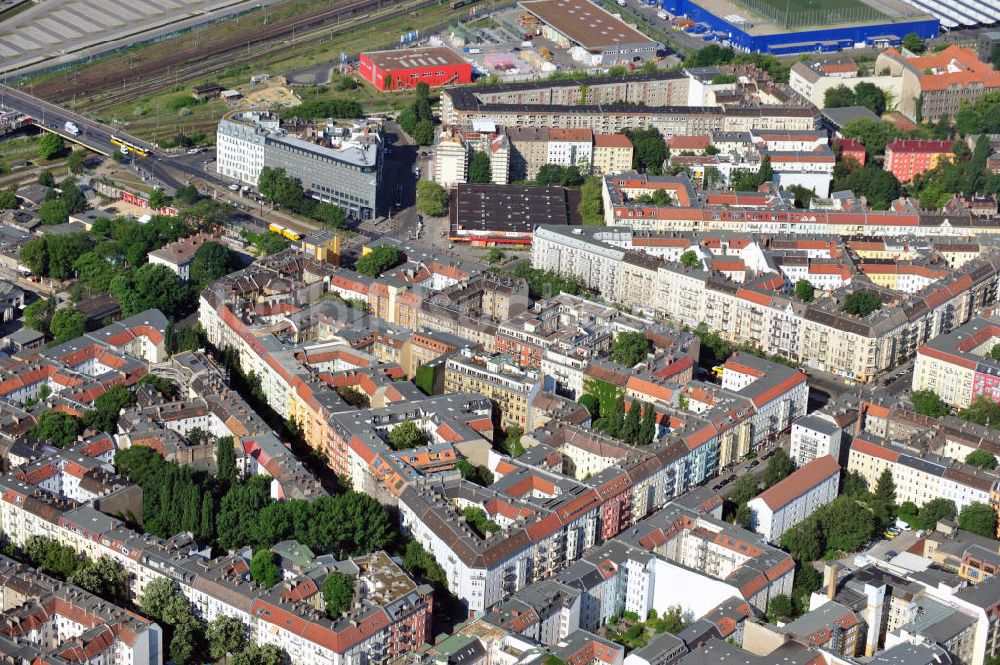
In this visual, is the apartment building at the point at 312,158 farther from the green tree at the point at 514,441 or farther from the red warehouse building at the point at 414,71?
the green tree at the point at 514,441

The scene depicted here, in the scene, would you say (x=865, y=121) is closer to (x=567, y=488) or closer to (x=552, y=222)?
(x=552, y=222)

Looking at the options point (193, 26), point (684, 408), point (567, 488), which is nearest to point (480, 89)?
point (193, 26)

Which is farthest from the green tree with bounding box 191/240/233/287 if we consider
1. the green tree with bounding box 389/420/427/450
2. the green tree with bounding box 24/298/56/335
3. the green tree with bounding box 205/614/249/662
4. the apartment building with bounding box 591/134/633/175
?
the green tree with bounding box 205/614/249/662

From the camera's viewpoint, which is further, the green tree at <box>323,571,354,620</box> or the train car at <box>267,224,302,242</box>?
the train car at <box>267,224,302,242</box>

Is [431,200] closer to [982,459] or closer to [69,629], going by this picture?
[982,459]

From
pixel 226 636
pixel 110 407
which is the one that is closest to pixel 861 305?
pixel 110 407

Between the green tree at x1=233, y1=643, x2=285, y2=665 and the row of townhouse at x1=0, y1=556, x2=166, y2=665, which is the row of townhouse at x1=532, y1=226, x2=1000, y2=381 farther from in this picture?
the row of townhouse at x1=0, y1=556, x2=166, y2=665
